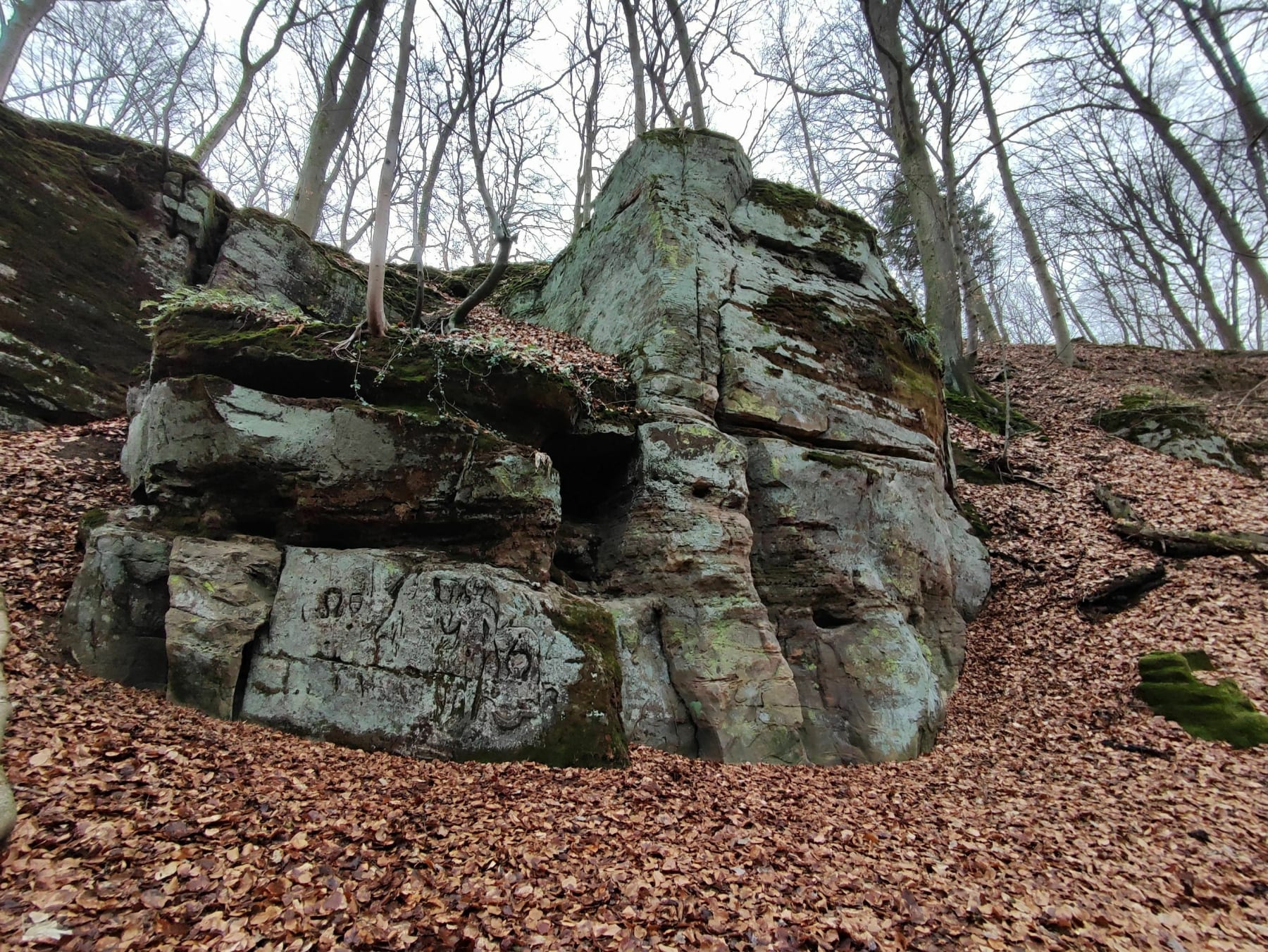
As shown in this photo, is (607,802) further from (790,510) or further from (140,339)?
(140,339)

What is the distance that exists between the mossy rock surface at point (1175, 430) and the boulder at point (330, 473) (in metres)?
14.5

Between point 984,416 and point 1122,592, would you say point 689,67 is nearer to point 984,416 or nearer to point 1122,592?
point 984,416

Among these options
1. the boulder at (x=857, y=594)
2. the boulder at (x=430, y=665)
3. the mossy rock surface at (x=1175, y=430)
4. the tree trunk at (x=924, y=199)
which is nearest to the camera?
the boulder at (x=430, y=665)

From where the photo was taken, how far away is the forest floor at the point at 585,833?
2861 millimetres

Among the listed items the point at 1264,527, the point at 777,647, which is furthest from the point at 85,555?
the point at 1264,527

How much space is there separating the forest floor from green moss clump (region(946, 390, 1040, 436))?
7.43 m

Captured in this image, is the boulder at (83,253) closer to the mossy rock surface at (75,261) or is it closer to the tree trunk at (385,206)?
the mossy rock surface at (75,261)

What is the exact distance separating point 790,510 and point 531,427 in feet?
11.5

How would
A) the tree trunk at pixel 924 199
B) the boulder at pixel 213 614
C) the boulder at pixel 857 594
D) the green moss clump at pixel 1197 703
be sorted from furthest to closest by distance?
the tree trunk at pixel 924 199 < the boulder at pixel 857 594 < the green moss clump at pixel 1197 703 < the boulder at pixel 213 614

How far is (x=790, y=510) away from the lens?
7.55 meters

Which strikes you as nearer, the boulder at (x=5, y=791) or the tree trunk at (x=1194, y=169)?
the boulder at (x=5, y=791)

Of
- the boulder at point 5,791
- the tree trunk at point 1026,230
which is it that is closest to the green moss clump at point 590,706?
the boulder at point 5,791

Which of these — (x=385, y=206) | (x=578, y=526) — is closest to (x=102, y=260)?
(x=385, y=206)

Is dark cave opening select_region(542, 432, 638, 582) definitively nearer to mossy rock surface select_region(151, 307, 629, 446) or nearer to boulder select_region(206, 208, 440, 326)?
mossy rock surface select_region(151, 307, 629, 446)
